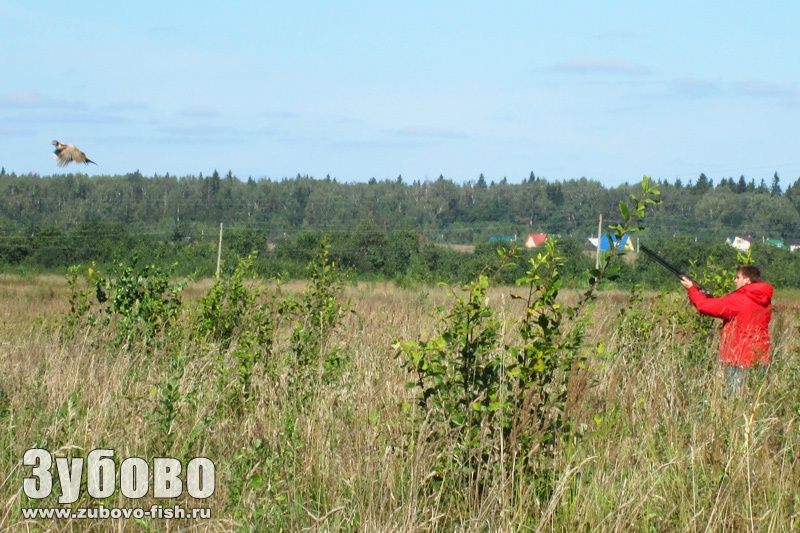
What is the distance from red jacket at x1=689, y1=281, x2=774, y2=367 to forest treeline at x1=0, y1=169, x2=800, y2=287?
5.87m

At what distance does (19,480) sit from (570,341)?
2.73 meters

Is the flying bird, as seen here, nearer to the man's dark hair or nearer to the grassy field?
the grassy field

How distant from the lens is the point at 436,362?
508cm

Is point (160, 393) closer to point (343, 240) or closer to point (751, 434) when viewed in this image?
point (751, 434)

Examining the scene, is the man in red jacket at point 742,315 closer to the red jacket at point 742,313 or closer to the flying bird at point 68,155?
the red jacket at point 742,313

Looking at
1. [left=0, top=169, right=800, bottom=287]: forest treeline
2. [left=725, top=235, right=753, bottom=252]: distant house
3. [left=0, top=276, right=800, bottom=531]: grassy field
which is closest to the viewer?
[left=0, top=276, right=800, bottom=531]: grassy field

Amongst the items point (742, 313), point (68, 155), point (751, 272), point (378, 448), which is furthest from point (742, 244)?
point (378, 448)

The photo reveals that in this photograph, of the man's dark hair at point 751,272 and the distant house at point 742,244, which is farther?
the distant house at point 742,244

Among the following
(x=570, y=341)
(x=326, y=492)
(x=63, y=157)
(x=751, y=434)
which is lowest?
(x=326, y=492)

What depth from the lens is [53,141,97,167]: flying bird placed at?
7.72 m

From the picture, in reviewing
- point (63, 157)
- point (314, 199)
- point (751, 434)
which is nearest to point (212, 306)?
point (63, 157)

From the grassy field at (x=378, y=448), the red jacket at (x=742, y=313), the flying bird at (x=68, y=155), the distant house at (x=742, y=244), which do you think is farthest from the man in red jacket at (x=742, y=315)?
the flying bird at (x=68, y=155)

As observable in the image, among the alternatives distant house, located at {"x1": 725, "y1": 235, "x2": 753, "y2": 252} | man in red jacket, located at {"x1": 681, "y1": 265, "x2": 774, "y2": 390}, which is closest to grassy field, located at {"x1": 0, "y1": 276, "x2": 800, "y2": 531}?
man in red jacket, located at {"x1": 681, "y1": 265, "x2": 774, "y2": 390}

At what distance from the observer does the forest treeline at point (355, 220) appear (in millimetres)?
36375
